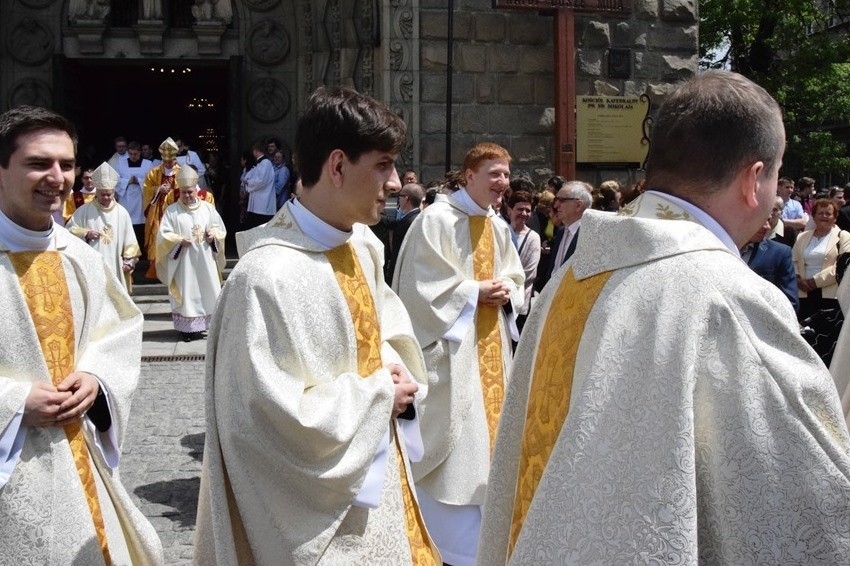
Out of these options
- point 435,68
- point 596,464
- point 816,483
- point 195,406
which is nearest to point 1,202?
point 596,464

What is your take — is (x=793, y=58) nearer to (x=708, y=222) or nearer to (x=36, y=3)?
(x=36, y=3)

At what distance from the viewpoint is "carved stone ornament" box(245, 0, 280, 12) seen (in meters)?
15.8

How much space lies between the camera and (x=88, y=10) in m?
15.3

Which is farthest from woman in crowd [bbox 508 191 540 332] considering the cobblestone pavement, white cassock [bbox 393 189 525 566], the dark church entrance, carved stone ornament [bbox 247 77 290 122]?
the dark church entrance

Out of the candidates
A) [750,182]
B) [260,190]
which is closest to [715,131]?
[750,182]

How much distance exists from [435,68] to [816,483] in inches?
463

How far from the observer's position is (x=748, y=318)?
6.32 ft

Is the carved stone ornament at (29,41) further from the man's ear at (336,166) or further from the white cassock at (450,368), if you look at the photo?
the man's ear at (336,166)

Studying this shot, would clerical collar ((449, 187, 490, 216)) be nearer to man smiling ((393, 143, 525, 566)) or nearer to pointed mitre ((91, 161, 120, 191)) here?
man smiling ((393, 143, 525, 566))

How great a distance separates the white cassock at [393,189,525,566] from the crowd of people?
13 millimetres

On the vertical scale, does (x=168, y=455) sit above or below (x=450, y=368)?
below

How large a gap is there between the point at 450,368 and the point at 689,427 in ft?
11.8

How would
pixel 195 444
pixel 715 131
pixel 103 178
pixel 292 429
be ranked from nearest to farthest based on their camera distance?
→ pixel 715 131, pixel 292 429, pixel 195 444, pixel 103 178

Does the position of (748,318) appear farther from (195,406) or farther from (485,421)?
(195,406)
